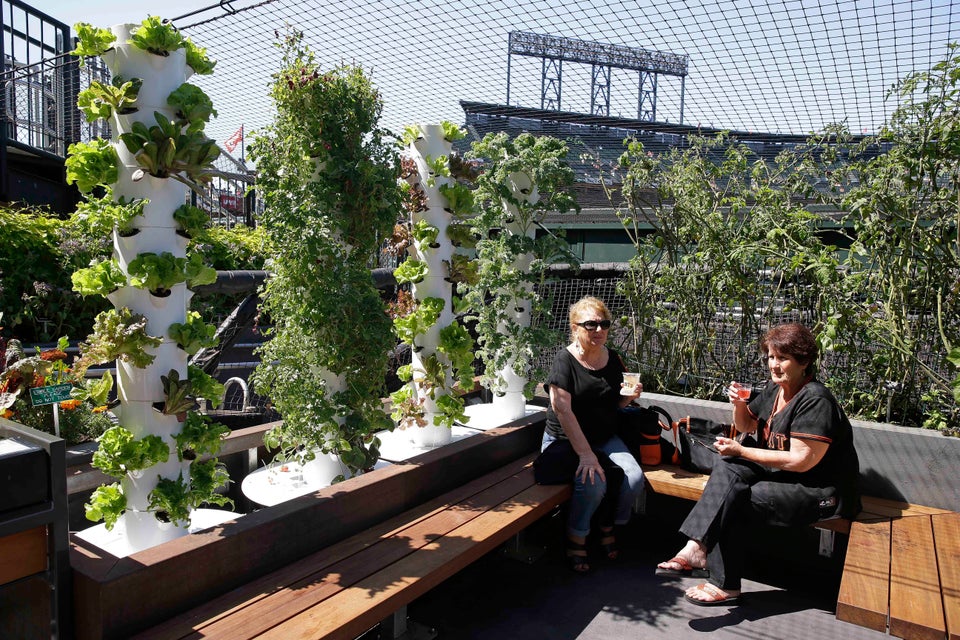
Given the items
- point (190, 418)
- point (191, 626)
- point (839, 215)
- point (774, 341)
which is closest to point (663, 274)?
point (839, 215)

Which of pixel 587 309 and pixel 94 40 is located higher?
pixel 94 40

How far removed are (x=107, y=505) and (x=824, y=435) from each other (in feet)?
8.03

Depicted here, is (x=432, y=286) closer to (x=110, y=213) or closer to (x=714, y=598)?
(x=110, y=213)

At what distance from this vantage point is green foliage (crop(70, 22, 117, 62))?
1.89 m

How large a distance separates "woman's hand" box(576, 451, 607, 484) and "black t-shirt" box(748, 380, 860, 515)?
71 centimetres

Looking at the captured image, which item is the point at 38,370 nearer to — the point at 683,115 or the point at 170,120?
the point at 170,120

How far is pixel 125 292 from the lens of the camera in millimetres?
1999

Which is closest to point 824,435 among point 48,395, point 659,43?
point 48,395

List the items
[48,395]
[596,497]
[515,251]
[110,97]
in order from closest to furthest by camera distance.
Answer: [48,395] < [110,97] < [596,497] < [515,251]

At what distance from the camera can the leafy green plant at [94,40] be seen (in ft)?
6.22

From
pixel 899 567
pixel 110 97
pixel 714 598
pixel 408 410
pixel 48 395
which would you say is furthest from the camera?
pixel 408 410

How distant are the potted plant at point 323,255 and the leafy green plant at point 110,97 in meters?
0.64

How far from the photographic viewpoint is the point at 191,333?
2.06 meters

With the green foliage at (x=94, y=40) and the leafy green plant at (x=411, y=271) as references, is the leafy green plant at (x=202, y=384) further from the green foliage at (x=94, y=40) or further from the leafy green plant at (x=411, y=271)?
the leafy green plant at (x=411, y=271)
